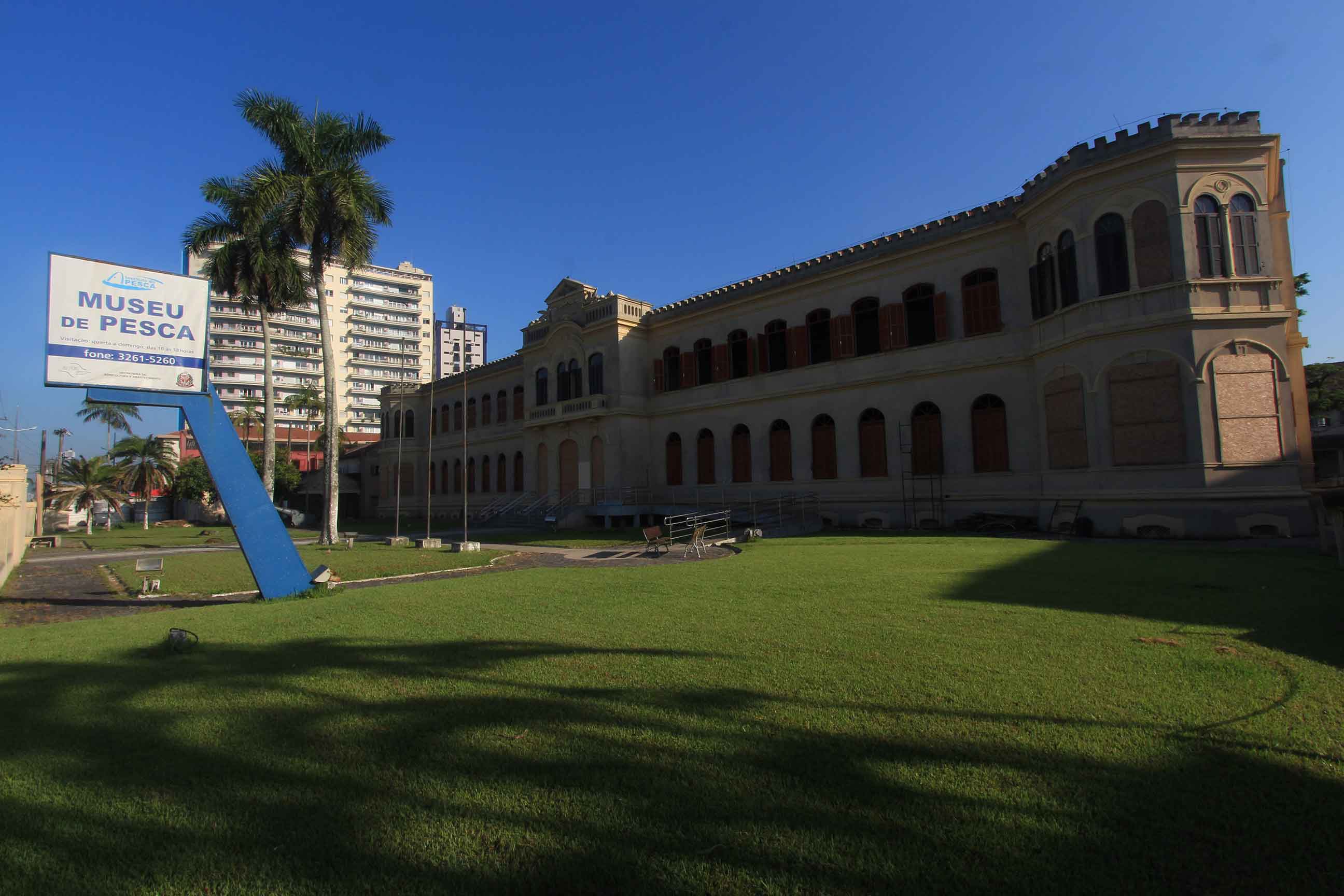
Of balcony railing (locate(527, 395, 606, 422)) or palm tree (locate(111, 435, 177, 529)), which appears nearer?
balcony railing (locate(527, 395, 606, 422))

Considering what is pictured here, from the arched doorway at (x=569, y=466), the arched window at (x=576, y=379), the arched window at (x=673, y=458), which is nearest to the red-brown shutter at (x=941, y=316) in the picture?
the arched window at (x=673, y=458)

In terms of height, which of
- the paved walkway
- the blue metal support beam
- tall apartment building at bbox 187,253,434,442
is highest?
tall apartment building at bbox 187,253,434,442

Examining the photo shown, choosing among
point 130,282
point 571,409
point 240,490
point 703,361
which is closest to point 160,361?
point 130,282

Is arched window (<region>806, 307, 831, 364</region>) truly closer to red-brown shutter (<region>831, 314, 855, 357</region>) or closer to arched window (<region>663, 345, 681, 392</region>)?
red-brown shutter (<region>831, 314, 855, 357</region>)

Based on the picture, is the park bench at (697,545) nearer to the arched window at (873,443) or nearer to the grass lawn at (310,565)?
the grass lawn at (310,565)

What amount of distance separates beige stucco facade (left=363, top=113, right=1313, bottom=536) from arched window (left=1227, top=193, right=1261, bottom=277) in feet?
0.15

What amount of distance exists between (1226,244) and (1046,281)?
403 centimetres

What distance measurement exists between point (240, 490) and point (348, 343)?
91.2 metres

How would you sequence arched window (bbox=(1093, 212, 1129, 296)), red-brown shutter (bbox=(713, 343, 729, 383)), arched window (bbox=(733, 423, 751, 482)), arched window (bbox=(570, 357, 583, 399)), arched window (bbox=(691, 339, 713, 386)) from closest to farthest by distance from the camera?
1. arched window (bbox=(1093, 212, 1129, 296))
2. arched window (bbox=(733, 423, 751, 482))
3. red-brown shutter (bbox=(713, 343, 729, 383))
4. arched window (bbox=(691, 339, 713, 386))
5. arched window (bbox=(570, 357, 583, 399))

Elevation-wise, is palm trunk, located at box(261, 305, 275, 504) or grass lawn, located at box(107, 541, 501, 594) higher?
palm trunk, located at box(261, 305, 275, 504)

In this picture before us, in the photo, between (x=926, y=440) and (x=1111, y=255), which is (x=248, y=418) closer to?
(x=926, y=440)

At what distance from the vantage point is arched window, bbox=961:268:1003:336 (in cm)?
2162

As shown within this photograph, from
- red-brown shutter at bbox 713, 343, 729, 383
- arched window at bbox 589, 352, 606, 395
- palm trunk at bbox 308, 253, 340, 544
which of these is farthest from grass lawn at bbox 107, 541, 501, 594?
red-brown shutter at bbox 713, 343, 729, 383

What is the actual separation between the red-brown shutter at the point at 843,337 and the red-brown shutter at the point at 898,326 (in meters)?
1.57
